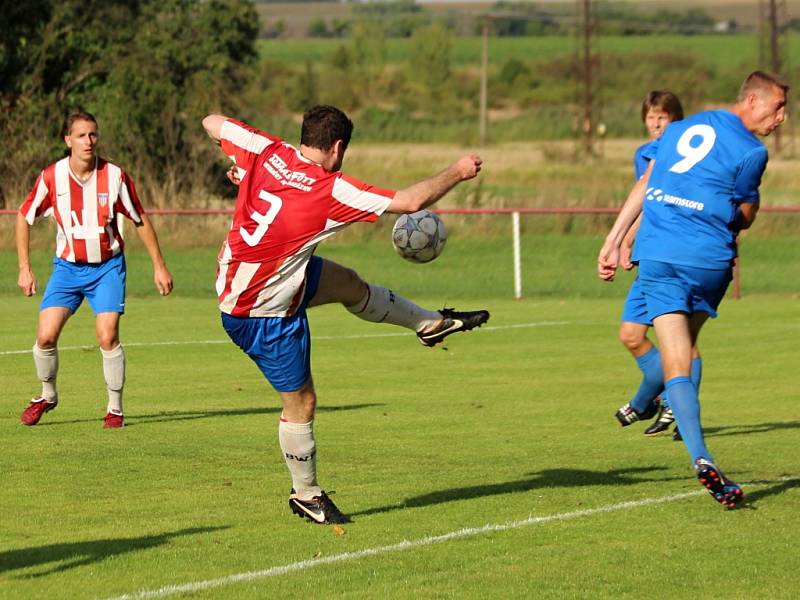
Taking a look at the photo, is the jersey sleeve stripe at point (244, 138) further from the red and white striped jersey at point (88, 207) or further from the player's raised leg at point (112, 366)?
the player's raised leg at point (112, 366)

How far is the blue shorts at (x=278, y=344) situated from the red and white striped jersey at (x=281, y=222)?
0.05m

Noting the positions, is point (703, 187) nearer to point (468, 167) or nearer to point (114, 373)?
point (468, 167)

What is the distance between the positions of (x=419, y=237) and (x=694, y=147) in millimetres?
2112

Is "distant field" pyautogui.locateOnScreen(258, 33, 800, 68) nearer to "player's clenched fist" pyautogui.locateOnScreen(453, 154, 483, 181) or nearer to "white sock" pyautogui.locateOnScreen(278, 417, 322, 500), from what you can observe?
"white sock" pyautogui.locateOnScreen(278, 417, 322, 500)

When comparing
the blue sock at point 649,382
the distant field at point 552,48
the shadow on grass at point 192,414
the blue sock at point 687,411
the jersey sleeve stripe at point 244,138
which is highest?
the distant field at point 552,48

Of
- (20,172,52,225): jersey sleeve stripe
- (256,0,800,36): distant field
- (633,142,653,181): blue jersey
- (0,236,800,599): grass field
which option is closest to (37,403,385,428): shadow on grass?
(0,236,800,599): grass field

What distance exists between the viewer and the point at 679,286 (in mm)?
8109

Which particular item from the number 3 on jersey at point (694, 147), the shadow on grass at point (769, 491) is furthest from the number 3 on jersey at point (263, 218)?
the shadow on grass at point (769, 491)

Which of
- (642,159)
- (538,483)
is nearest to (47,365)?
(538,483)

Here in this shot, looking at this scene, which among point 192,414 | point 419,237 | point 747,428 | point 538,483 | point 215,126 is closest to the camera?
point 215,126

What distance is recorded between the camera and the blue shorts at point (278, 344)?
303 inches

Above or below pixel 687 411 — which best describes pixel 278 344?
above

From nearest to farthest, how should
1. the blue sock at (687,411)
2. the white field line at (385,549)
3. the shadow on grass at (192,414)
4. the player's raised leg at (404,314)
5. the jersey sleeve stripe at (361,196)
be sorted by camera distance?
the white field line at (385,549)
the jersey sleeve stripe at (361,196)
the blue sock at (687,411)
the player's raised leg at (404,314)
the shadow on grass at (192,414)

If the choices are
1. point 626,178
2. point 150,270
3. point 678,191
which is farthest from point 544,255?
point 678,191
